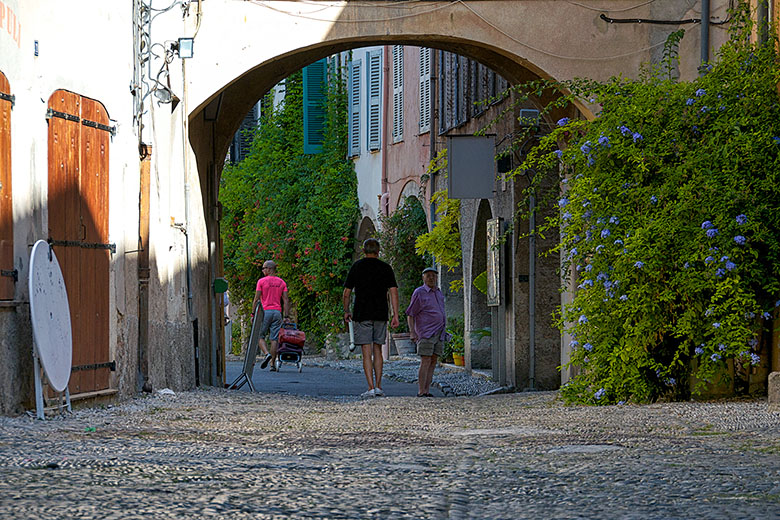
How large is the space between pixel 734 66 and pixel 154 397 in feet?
16.4

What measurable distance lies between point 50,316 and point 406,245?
13.3m

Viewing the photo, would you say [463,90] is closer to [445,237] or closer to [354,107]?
[445,237]

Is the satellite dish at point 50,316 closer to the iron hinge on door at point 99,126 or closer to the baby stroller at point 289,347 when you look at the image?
the iron hinge on door at point 99,126

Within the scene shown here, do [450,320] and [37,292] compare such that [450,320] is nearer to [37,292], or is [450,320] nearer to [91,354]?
[91,354]

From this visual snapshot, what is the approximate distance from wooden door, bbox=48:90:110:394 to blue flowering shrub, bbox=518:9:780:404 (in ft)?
10.8

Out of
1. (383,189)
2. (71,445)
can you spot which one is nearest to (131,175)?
(71,445)

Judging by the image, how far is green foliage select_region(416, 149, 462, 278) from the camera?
17.4m

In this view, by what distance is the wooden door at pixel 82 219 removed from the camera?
7.91m

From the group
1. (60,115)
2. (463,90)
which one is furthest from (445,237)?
(60,115)

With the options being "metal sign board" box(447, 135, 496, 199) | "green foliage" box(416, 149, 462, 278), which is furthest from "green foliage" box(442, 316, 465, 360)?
"metal sign board" box(447, 135, 496, 199)

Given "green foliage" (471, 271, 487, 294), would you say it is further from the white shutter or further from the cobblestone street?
the cobblestone street

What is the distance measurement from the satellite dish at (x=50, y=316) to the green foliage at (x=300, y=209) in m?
15.3

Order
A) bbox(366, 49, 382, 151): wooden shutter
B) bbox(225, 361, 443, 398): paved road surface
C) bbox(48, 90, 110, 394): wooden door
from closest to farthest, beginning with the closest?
bbox(48, 90, 110, 394): wooden door → bbox(225, 361, 443, 398): paved road surface → bbox(366, 49, 382, 151): wooden shutter

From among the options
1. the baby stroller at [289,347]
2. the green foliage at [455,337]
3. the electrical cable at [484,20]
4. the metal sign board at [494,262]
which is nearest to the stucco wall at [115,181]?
the electrical cable at [484,20]
